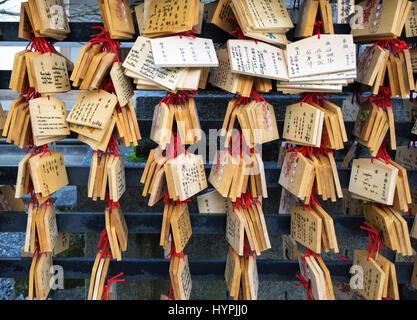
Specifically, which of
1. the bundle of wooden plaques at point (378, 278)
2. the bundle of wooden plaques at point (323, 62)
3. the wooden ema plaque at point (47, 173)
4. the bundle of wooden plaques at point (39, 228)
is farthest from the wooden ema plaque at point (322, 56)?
the bundle of wooden plaques at point (39, 228)

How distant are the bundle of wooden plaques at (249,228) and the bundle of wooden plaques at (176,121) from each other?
0.31 meters

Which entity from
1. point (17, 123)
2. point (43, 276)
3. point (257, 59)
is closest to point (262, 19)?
point (257, 59)

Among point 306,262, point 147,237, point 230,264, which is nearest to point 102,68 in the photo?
point 230,264

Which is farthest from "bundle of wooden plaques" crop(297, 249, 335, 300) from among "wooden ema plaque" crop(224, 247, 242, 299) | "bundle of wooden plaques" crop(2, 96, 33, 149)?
"bundle of wooden plaques" crop(2, 96, 33, 149)

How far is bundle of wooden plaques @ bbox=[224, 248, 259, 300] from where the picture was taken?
127 centimetres

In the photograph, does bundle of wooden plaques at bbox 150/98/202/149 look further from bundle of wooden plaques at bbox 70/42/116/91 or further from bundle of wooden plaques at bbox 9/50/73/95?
bundle of wooden plaques at bbox 9/50/73/95

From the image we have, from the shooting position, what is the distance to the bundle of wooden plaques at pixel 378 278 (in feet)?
4.15

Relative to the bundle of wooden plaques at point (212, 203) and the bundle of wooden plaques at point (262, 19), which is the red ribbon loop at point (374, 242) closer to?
the bundle of wooden plaques at point (212, 203)

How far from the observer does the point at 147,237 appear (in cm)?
199

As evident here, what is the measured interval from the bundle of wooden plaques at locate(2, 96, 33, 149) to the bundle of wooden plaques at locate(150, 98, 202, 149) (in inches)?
16.0

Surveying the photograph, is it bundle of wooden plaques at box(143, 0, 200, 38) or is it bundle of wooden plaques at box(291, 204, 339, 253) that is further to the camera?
bundle of wooden plaques at box(291, 204, 339, 253)

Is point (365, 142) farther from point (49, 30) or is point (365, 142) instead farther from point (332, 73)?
point (49, 30)

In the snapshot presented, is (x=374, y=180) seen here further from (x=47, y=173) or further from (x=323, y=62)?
(x=47, y=173)

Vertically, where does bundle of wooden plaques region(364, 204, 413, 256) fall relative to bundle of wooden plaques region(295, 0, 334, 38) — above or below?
below
